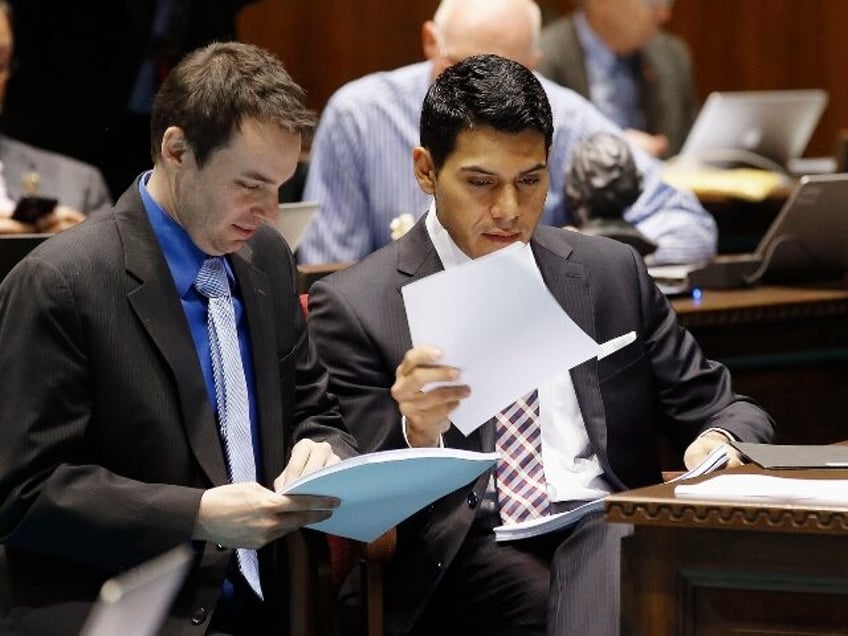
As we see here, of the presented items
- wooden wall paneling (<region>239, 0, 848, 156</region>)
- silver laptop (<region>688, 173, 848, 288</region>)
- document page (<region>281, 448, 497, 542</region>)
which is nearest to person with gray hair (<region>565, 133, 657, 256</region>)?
silver laptop (<region>688, 173, 848, 288</region>)

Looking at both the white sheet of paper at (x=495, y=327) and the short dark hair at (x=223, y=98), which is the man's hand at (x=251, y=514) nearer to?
the white sheet of paper at (x=495, y=327)

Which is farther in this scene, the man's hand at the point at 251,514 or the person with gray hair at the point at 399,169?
the person with gray hair at the point at 399,169

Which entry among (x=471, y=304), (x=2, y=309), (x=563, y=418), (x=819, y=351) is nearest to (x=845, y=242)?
(x=819, y=351)

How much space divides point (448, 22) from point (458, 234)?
183 centimetres

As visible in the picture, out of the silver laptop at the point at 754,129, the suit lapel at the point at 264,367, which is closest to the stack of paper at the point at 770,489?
the suit lapel at the point at 264,367

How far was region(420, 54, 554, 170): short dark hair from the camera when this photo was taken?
2.98 m

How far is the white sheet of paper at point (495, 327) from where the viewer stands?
8.14 feet

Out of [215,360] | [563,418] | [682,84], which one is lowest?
[682,84]

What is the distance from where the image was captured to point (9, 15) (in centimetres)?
503

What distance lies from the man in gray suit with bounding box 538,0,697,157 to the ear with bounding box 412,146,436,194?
340cm

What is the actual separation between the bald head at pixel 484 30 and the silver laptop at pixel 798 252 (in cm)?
79

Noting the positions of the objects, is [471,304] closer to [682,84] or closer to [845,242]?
[845,242]

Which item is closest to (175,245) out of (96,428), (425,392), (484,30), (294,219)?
(96,428)

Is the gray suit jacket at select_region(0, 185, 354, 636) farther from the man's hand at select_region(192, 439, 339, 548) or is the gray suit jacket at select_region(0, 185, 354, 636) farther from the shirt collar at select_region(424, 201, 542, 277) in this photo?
the shirt collar at select_region(424, 201, 542, 277)
